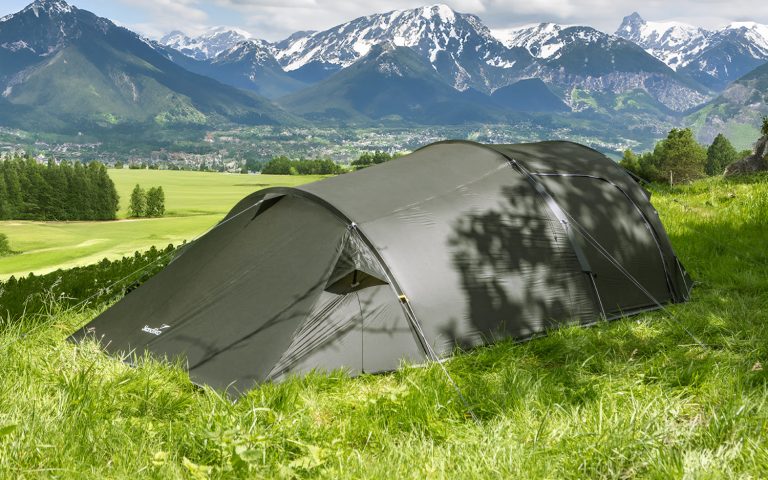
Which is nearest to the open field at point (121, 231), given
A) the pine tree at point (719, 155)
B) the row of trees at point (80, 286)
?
the row of trees at point (80, 286)

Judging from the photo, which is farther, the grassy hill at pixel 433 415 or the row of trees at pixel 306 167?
the row of trees at pixel 306 167

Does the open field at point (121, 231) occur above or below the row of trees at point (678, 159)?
below

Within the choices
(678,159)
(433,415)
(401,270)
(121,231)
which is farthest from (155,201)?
(433,415)

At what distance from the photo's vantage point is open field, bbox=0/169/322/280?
4681 cm

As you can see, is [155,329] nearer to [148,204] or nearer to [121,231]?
[121,231]

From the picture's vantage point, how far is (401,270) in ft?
19.8

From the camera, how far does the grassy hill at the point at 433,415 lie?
3367 millimetres

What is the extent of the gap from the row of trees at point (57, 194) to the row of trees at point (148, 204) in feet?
8.18

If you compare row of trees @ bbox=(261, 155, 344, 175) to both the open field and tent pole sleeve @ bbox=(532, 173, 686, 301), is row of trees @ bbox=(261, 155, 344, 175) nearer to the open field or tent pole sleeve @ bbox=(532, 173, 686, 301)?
the open field

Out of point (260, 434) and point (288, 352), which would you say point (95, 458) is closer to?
point (260, 434)

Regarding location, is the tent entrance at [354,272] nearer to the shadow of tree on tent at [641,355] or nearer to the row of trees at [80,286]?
the shadow of tree on tent at [641,355]

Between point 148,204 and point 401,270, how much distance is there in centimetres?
8394

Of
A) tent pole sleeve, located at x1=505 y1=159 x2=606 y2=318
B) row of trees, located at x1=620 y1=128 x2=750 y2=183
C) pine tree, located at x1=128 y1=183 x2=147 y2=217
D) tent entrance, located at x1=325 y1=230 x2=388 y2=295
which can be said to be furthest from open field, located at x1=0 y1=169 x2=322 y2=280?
row of trees, located at x1=620 y1=128 x2=750 y2=183

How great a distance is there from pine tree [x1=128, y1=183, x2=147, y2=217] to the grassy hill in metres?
84.9
